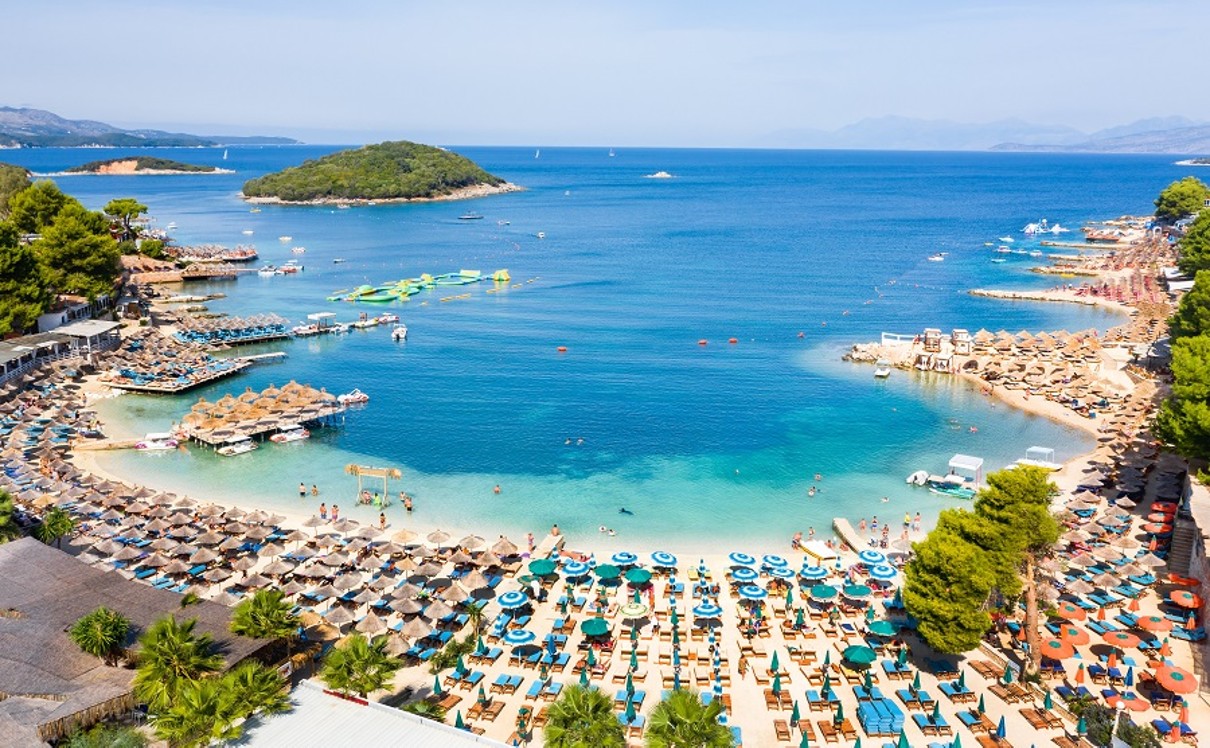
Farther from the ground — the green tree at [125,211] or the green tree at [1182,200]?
the green tree at [1182,200]

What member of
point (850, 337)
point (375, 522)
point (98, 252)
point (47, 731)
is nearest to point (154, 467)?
point (375, 522)

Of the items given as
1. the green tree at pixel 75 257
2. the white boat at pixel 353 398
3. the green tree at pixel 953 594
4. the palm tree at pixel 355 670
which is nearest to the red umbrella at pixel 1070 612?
the green tree at pixel 953 594

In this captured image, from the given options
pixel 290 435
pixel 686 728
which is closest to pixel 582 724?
pixel 686 728

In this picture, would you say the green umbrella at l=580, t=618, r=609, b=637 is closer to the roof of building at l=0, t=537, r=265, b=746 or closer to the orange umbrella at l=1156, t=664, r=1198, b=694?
the roof of building at l=0, t=537, r=265, b=746

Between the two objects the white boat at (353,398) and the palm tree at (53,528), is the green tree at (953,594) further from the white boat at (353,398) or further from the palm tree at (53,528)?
the white boat at (353,398)

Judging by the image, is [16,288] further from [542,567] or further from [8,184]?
[8,184]

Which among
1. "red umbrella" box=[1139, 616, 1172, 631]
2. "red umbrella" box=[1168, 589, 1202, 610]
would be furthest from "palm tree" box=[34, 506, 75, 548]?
"red umbrella" box=[1168, 589, 1202, 610]

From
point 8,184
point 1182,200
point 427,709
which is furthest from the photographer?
point 1182,200
